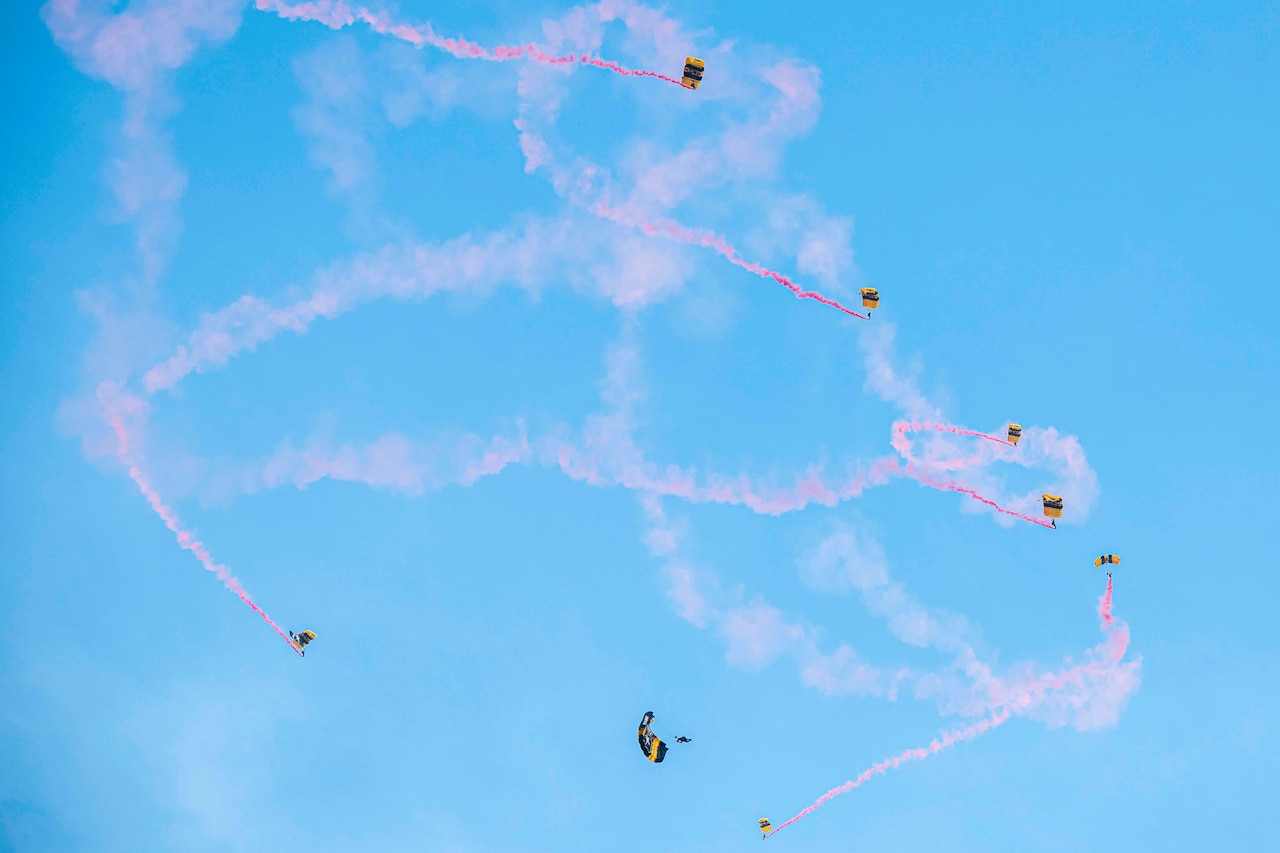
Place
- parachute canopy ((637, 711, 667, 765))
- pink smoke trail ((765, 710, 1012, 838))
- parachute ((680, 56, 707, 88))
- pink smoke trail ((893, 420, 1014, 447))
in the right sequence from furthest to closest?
pink smoke trail ((765, 710, 1012, 838)), parachute canopy ((637, 711, 667, 765)), pink smoke trail ((893, 420, 1014, 447)), parachute ((680, 56, 707, 88))

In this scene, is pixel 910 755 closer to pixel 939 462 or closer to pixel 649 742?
pixel 649 742

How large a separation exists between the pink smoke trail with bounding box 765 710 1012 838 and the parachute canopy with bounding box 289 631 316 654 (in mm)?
12611

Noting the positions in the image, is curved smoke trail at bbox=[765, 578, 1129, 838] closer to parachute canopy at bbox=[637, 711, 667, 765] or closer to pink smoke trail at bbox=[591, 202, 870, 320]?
parachute canopy at bbox=[637, 711, 667, 765]

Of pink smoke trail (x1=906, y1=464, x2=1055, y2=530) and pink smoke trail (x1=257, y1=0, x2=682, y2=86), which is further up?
pink smoke trail (x1=257, y1=0, x2=682, y2=86)

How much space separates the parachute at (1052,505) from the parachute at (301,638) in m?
18.5

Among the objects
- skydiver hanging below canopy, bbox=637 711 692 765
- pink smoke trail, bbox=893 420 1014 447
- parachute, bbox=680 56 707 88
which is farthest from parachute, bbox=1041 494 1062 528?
parachute, bbox=680 56 707 88

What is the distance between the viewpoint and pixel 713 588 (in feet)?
68.2

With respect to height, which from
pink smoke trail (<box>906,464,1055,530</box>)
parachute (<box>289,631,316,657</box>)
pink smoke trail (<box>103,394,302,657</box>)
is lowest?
parachute (<box>289,631,316,657</box>)

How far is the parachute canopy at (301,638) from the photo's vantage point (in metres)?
20.5

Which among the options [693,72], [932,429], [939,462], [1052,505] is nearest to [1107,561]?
[1052,505]

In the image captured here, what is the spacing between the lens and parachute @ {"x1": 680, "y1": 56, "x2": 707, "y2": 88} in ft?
64.3

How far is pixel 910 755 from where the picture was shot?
68.2ft

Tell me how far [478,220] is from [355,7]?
19.8 ft

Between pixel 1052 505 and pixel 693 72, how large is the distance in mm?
13593
